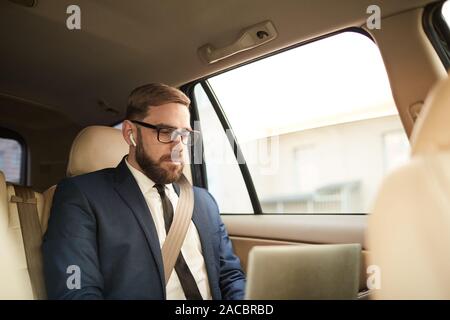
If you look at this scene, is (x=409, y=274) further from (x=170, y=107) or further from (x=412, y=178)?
(x=170, y=107)

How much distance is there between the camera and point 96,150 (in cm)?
110

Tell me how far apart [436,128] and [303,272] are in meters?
0.36

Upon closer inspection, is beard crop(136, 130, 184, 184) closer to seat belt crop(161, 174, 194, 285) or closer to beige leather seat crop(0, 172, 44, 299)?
seat belt crop(161, 174, 194, 285)

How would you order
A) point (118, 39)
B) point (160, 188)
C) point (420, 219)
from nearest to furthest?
point (420, 219)
point (160, 188)
point (118, 39)

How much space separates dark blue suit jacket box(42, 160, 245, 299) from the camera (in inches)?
34.2

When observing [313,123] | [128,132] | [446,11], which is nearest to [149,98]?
[128,132]

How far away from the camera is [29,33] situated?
1127 mm

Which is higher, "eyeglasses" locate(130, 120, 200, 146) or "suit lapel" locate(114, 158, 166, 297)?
"eyeglasses" locate(130, 120, 200, 146)

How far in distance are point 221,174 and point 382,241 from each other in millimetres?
816

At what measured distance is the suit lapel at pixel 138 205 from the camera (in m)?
0.94

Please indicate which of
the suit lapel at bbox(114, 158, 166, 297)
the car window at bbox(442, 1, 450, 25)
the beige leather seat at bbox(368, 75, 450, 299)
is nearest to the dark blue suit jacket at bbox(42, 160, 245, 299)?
the suit lapel at bbox(114, 158, 166, 297)

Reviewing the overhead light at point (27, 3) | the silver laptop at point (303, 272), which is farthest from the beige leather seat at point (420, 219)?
the overhead light at point (27, 3)

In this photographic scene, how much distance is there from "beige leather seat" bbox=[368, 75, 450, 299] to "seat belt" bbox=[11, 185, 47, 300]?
0.77 metres

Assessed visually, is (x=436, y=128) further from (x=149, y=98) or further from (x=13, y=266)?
(x=13, y=266)
